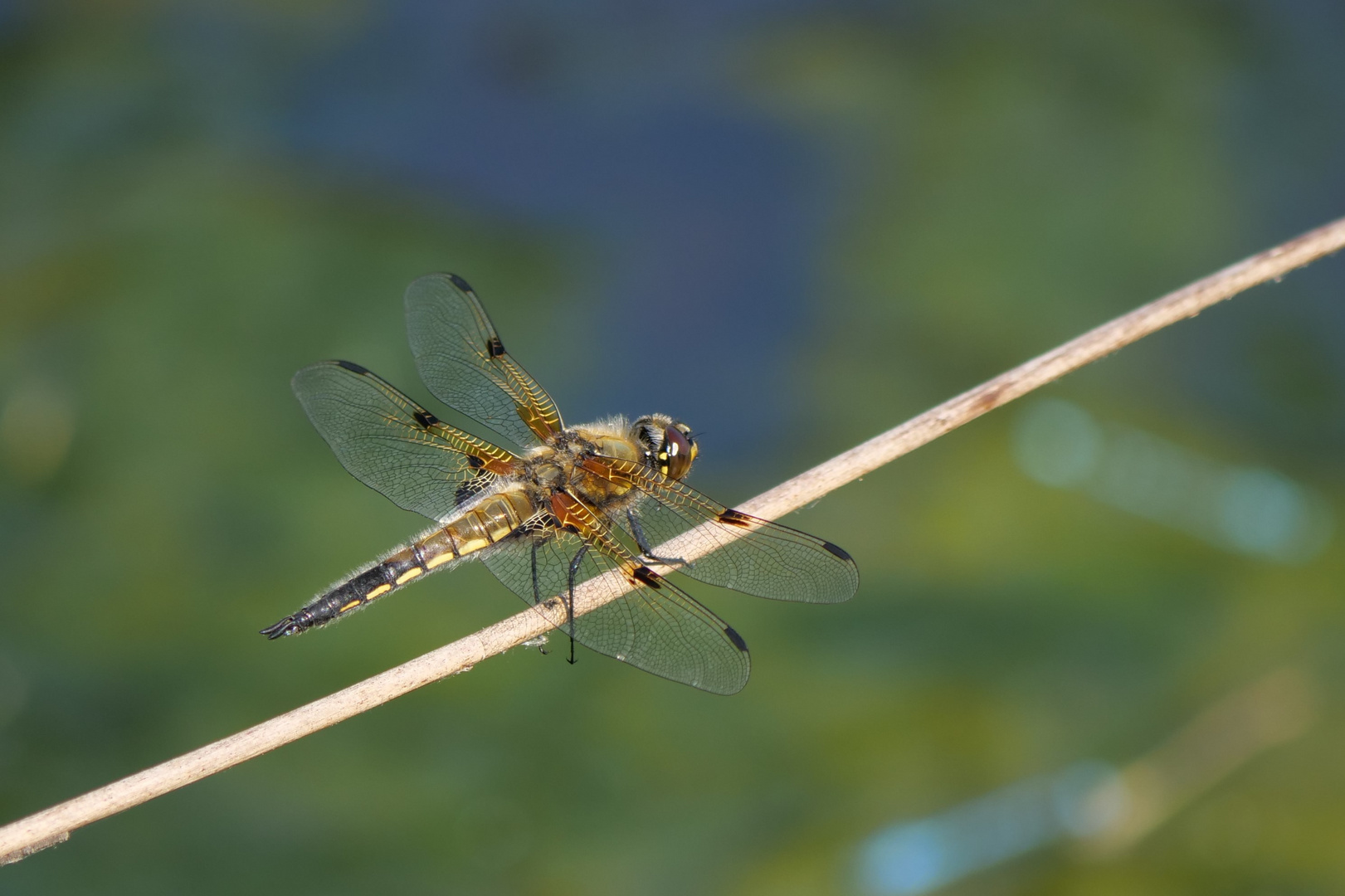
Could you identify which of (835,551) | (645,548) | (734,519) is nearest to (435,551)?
(645,548)

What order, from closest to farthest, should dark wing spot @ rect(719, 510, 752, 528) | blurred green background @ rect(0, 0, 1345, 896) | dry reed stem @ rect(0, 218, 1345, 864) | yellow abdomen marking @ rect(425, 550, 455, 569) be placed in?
1. dry reed stem @ rect(0, 218, 1345, 864)
2. dark wing spot @ rect(719, 510, 752, 528)
3. yellow abdomen marking @ rect(425, 550, 455, 569)
4. blurred green background @ rect(0, 0, 1345, 896)

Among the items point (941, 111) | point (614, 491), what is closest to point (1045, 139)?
point (941, 111)

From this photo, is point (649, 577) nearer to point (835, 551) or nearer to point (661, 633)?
point (661, 633)

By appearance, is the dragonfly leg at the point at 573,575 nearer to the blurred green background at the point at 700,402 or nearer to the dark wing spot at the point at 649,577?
the dark wing spot at the point at 649,577

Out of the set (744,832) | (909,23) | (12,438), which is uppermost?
(909,23)

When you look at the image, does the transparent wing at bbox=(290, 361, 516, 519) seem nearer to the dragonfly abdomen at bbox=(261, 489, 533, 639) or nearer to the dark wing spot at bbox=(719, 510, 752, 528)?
the dragonfly abdomen at bbox=(261, 489, 533, 639)

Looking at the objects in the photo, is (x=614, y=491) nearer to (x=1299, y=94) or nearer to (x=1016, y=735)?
(x=1016, y=735)

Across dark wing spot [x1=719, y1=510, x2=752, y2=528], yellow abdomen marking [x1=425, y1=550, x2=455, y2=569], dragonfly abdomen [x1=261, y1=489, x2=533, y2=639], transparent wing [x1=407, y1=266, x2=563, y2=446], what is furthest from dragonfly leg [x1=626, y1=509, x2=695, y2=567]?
yellow abdomen marking [x1=425, y1=550, x2=455, y2=569]

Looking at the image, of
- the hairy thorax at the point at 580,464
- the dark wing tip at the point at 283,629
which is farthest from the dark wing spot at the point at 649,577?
the dark wing tip at the point at 283,629
